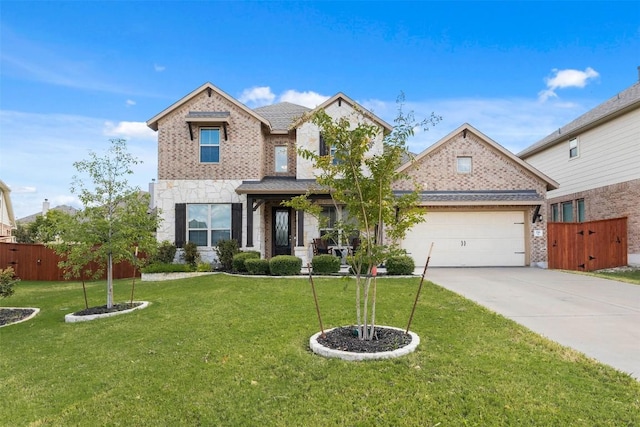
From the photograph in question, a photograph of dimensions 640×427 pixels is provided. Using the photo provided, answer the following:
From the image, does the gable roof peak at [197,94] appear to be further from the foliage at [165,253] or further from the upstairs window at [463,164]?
the upstairs window at [463,164]

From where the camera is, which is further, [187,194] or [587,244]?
[187,194]

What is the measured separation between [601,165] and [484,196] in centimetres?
606

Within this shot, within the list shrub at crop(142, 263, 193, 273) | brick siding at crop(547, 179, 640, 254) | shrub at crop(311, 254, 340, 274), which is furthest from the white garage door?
shrub at crop(142, 263, 193, 273)

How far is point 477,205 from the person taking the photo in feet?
50.8

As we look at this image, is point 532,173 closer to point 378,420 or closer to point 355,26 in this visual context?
point 355,26

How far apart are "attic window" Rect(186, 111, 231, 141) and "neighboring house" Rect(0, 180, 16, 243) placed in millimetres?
20047

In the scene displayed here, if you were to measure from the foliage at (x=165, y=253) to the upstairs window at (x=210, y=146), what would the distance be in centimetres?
367

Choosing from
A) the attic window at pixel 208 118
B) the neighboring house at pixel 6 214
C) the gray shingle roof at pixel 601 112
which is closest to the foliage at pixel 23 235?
the neighboring house at pixel 6 214

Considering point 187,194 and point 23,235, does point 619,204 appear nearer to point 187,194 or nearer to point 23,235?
point 187,194

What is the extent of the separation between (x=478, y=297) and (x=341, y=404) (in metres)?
6.27

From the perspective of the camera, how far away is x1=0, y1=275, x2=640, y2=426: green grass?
3738mm

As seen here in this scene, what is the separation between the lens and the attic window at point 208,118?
52.7ft

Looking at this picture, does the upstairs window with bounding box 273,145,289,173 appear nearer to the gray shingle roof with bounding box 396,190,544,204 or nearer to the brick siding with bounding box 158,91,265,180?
the brick siding with bounding box 158,91,265,180

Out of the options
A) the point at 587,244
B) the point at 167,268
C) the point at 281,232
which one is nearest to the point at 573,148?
the point at 587,244
